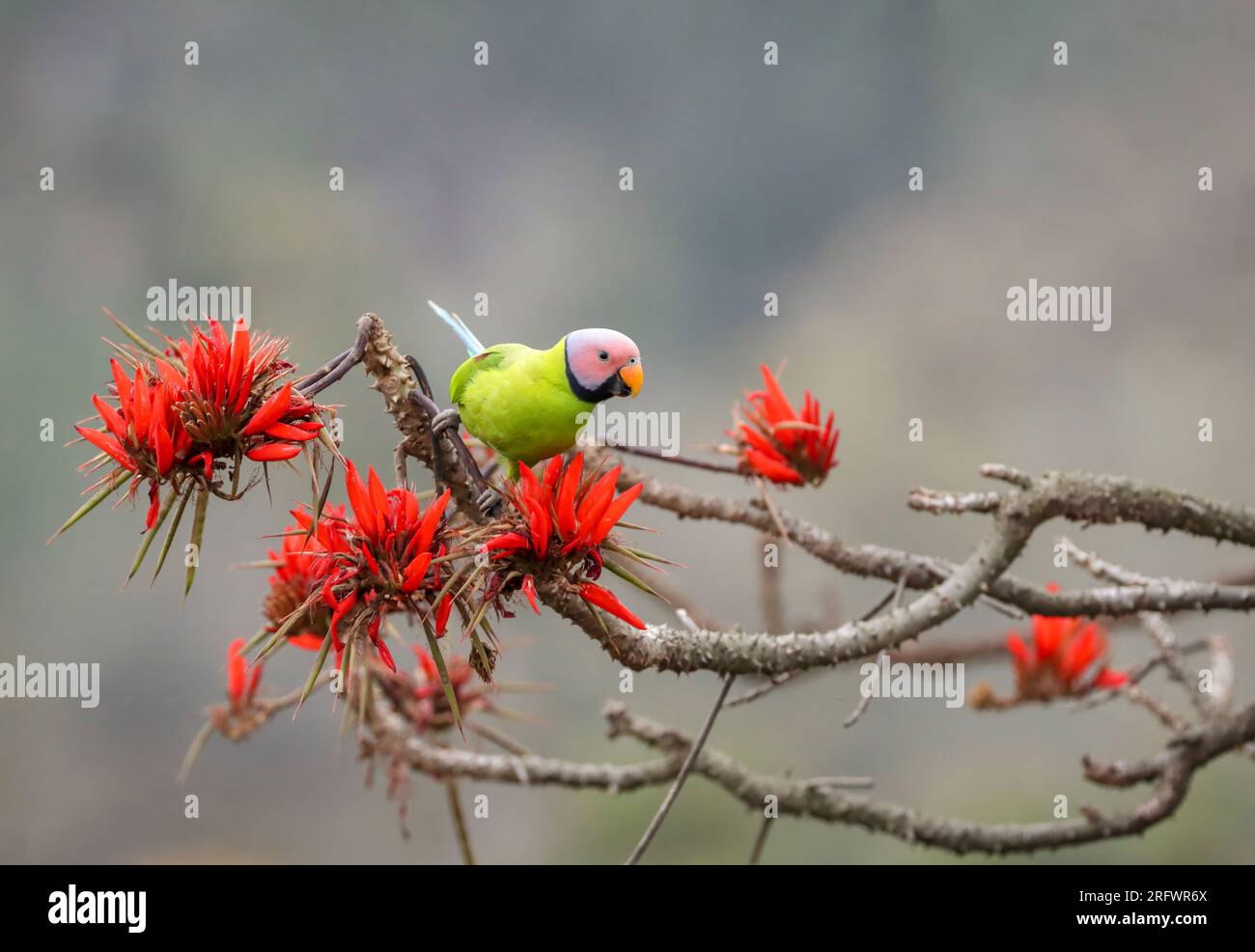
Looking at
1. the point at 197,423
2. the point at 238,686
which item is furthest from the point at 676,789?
the point at 238,686

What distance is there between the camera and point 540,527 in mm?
840

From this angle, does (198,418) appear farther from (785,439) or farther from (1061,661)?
(1061,661)

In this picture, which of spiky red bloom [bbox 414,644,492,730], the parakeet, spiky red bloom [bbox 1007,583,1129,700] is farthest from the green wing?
spiky red bloom [bbox 1007,583,1129,700]

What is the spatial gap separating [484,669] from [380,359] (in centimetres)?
27

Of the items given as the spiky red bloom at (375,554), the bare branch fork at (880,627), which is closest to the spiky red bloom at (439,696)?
the bare branch fork at (880,627)

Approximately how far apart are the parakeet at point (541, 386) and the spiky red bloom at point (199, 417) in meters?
0.14

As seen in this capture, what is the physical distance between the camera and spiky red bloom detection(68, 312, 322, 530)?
807mm

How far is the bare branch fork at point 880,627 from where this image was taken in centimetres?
94

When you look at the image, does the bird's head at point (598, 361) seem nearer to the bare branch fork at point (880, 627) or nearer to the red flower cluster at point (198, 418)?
the bare branch fork at point (880, 627)

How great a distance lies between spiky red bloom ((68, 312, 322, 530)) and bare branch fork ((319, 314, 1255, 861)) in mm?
57

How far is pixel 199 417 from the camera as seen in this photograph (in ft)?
2.65

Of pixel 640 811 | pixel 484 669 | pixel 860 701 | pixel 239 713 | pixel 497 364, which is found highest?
pixel 497 364

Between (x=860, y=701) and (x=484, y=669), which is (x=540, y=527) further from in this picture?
(x=860, y=701)

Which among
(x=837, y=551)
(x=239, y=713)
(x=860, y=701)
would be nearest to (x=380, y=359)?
(x=860, y=701)
